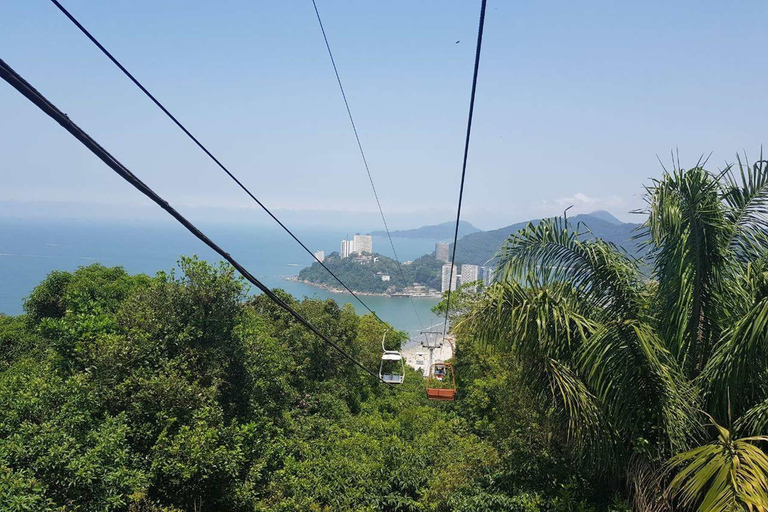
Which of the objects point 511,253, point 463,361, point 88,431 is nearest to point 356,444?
point 88,431

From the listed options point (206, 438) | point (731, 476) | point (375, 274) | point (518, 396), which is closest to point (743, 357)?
point (731, 476)

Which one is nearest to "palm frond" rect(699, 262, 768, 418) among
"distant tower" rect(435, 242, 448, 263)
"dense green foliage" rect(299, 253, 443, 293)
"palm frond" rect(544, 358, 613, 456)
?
"palm frond" rect(544, 358, 613, 456)

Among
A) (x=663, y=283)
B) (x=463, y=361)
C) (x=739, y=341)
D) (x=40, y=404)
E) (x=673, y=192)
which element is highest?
(x=673, y=192)

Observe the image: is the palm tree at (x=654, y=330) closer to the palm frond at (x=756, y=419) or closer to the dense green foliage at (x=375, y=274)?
the palm frond at (x=756, y=419)

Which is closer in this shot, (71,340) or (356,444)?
(71,340)

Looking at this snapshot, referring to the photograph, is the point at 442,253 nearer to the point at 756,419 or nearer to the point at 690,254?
the point at 690,254

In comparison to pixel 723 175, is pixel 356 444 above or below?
below

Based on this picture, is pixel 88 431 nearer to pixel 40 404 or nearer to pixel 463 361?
pixel 40 404
